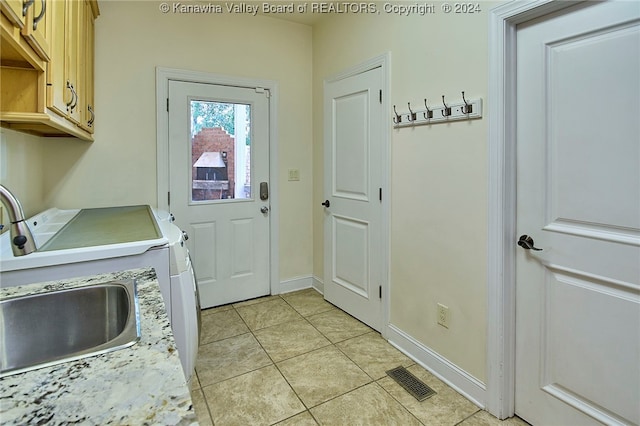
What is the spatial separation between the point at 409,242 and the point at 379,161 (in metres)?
0.60

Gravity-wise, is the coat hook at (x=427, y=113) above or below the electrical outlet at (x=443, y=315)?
above

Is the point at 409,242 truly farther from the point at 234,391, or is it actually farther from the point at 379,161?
the point at 234,391

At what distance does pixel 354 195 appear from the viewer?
2770mm

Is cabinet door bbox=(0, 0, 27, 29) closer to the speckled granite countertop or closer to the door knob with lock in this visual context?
the speckled granite countertop

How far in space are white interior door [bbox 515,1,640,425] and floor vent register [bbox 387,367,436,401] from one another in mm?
430

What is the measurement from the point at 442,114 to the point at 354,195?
3.31 feet

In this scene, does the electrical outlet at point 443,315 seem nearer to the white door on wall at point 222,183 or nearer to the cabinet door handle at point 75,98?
the white door on wall at point 222,183

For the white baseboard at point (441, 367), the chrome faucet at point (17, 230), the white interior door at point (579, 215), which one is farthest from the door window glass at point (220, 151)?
the white interior door at point (579, 215)

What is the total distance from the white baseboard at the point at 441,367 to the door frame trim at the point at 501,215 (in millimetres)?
69

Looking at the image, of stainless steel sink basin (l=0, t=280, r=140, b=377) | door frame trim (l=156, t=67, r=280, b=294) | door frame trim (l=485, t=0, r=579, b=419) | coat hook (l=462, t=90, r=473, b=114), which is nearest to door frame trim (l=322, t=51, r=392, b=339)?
coat hook (l=462, t=90, r=473, b=114)

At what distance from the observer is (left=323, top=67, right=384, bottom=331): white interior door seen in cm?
253

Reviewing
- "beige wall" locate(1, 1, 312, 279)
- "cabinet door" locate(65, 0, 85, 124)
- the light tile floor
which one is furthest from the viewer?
"beige wall" locate(1, 1, 312, 279)

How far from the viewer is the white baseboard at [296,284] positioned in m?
3.36

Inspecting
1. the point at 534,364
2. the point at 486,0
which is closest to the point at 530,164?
the point at 486,0
